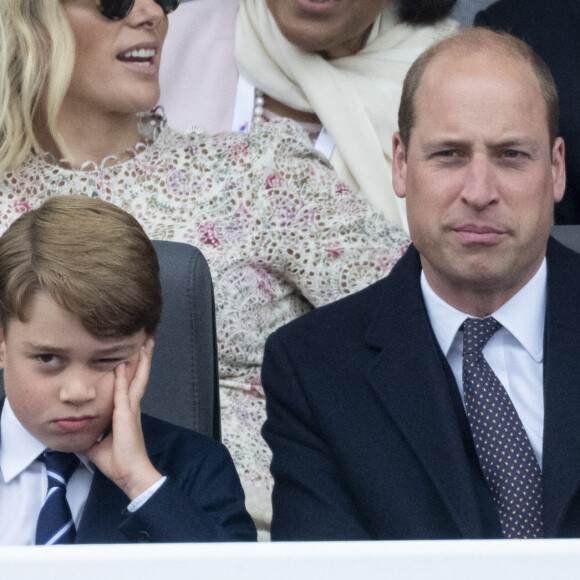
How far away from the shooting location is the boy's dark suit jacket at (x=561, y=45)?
6.68 ft

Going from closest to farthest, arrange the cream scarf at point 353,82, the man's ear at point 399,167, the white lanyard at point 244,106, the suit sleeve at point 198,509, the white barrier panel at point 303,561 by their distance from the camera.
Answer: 1. the white barrier panel at point 303,561
2. the suit sleeve at point 198,509
3. the man's ear at point 399,167
4. the cream scarf at point 353,82
5. the white lanyard at point 244,106

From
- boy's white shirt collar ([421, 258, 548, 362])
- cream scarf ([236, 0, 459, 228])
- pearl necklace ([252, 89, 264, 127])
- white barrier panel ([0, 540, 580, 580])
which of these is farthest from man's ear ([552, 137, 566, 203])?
pearl necklace ([252, 89, 264, 127])

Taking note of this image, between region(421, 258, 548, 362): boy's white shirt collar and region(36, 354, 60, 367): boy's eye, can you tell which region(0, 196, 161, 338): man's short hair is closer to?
region(36, 354, 60, 367): boy's eye

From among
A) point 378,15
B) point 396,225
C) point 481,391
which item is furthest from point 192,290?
point 378,15

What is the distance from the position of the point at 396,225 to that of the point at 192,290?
681mm

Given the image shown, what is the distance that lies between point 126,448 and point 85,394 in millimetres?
78

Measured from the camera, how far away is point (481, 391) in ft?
4.09

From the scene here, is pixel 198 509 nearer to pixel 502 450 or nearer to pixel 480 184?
pixel 502 450

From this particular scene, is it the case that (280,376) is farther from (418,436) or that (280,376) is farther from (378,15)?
(378,15)

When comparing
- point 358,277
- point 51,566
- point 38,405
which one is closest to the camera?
point 51,566

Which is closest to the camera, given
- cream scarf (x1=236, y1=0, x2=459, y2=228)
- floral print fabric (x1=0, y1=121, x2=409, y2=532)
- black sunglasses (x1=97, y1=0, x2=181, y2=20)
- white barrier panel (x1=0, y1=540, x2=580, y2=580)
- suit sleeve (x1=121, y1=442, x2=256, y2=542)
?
white barrier panel (x1=0, y1=540, x2=580, y2=580)

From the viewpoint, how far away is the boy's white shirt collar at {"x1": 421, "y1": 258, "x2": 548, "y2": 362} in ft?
4.24

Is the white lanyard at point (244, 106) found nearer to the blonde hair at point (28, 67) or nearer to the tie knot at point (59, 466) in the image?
the blonde hair at point (28, 67)

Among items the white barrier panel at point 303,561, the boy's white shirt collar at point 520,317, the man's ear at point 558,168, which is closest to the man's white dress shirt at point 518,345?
the boy's white shirt collar at point 520,317
